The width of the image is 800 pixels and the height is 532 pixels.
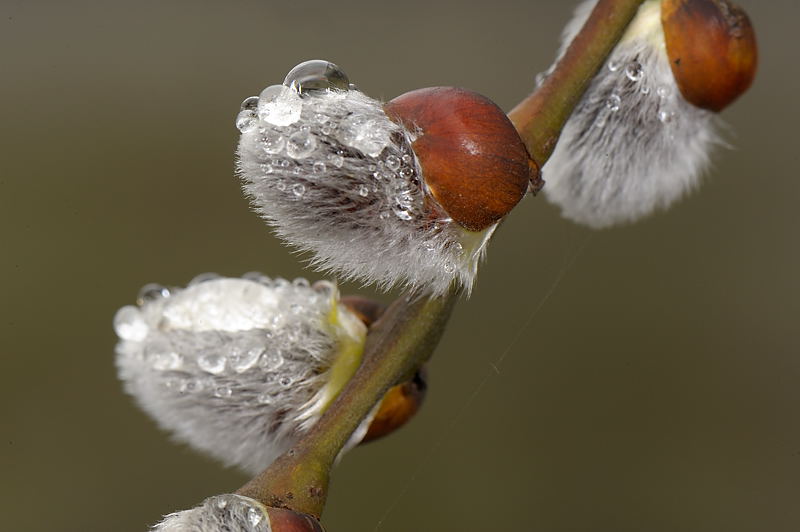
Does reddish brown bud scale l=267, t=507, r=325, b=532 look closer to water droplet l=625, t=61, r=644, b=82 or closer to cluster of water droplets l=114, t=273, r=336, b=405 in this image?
cluster of water droplets l=114, t=273, r=336, b=405

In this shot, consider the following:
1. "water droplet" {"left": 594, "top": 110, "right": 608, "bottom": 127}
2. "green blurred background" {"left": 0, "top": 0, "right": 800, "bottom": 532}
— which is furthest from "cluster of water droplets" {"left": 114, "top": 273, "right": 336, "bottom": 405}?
"green blurred background" {"left": 0, "top": 0, "right": 800, "bottom": 532}

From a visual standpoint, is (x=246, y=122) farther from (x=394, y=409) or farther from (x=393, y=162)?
(x=394, y=409)

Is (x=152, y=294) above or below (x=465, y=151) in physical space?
below

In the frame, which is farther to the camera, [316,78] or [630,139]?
[630,139]

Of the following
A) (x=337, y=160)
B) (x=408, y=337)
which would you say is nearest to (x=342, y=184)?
(x=337, y=160)

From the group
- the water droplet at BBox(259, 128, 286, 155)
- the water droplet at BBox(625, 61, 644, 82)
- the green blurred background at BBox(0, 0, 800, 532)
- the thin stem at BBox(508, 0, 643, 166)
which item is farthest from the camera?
the green blurred background at BBox(0, 0, 800, 532)

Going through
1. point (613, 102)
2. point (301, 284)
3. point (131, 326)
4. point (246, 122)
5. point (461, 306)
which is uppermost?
point (613, 102)

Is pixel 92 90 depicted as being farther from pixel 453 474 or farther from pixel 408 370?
pixel 408 370
